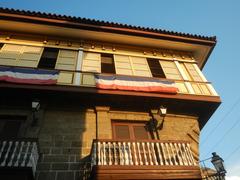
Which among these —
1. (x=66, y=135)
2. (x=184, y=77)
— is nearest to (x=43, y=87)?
(x=66, y=135)

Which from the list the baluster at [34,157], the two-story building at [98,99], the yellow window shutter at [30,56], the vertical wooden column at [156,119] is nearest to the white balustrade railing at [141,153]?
the two-story building at [98,99]

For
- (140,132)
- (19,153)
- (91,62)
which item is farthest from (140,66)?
(19,153)

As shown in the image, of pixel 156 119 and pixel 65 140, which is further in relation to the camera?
pixel 156 119

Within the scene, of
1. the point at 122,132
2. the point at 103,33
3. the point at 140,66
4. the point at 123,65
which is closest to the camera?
the point at 122,132

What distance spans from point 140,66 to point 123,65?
2.86 feet

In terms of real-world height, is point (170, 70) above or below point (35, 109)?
above

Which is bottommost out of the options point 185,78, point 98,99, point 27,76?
point 98,99

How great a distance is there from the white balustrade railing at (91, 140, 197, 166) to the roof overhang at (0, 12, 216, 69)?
693 cm

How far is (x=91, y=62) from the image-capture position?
11.8 meters

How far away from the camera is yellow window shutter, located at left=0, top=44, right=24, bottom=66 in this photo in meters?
10.9

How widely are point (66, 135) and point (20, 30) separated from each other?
6803 mm

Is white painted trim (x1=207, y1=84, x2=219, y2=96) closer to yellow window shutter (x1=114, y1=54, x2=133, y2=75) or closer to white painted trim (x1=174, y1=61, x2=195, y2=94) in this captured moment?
white painted trim (x1=174, y1=61, x2=195, y2=94)

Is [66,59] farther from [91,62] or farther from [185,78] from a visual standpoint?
[185,78]

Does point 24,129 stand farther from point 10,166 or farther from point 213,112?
point 213,112
